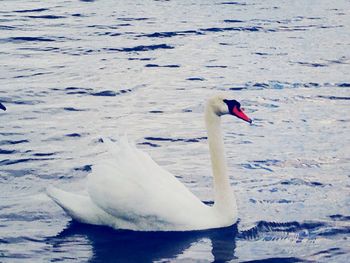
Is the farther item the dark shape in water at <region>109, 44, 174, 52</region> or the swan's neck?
the dark shape in water at <region>109, 44, 174, 52</region>

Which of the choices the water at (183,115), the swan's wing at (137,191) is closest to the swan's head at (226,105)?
the swan's wing at (137,191)

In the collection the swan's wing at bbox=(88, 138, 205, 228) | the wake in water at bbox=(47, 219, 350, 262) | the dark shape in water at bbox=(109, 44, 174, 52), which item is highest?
the swan's wing at bbox=(88, 138, 205, 228)

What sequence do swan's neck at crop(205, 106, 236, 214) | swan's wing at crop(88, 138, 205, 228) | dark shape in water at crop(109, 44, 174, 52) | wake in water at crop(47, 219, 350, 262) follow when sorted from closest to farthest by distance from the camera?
wake in water at crop(47, 219, 350, 262), swan's wing at crop(88, 138, 205, 228), swan's neck at crop(205, 106, 236, 214), dark shape in water at crop(109, 44, 174, 52)

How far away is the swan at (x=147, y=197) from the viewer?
33.9 ft

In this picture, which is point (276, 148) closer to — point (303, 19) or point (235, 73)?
point (235, 73)

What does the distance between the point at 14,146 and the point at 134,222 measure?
11.9 ft

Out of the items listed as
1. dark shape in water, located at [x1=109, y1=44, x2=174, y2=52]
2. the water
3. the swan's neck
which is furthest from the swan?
dark shape in water, located at [x1=109, y1=44, x2=174, y2=52]

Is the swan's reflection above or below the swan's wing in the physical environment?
below

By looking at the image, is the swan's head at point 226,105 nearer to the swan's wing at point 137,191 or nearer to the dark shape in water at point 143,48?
the swan's wing at point 137,191

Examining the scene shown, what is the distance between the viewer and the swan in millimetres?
10320

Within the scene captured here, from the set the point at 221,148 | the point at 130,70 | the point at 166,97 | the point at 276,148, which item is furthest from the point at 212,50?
the point at 221,148

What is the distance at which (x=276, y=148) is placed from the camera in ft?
44.5

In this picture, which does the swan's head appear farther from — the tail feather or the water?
the tail feather

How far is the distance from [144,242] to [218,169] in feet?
3.43
